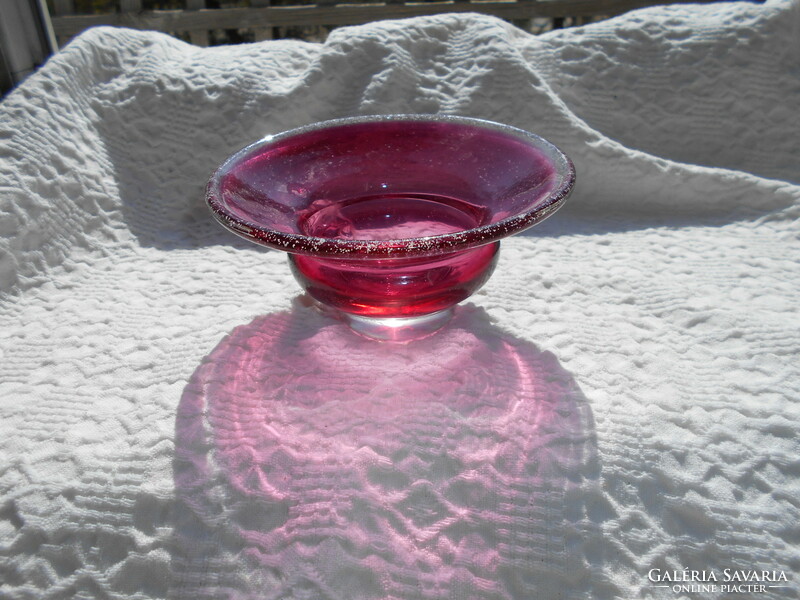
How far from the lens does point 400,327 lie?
45 cm

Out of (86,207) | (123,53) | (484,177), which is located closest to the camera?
(484,177)

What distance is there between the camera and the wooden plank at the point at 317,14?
131cm

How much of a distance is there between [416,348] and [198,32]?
46.5 inches

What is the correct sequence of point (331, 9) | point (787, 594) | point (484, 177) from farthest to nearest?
point (331, 9) → point (484, 177) → point (787, 594)

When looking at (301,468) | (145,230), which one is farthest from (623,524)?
(145,230)

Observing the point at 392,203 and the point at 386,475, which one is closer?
the point at 386,475

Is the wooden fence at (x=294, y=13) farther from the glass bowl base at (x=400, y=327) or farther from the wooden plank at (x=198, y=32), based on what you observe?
the glass bowl base at (x=400, y=327)

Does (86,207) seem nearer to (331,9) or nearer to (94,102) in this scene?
(94,102)

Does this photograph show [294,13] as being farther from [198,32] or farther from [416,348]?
[416,348]

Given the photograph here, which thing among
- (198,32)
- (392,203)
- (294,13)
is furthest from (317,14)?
(392,203)

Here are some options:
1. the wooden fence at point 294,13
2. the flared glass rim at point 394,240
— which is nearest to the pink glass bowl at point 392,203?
the flared glass rim at point 394,240

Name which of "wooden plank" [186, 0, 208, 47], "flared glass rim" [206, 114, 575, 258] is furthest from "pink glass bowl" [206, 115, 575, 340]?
"wooden plank" [186, 0, 208, 47]

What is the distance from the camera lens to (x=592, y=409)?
400mm

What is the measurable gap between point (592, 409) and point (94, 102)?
550 mm
